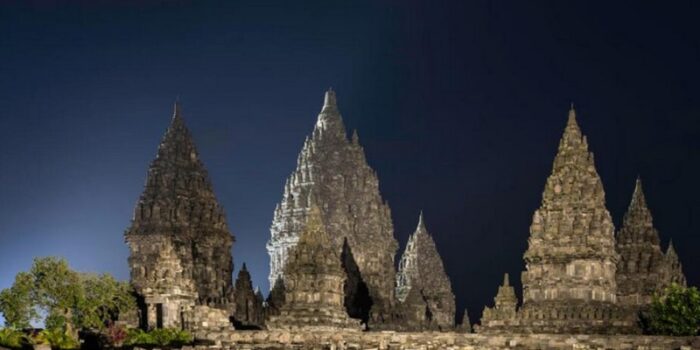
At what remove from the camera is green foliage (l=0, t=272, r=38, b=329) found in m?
37.2

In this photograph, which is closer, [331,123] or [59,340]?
[59,340]

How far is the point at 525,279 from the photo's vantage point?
48062 millimetres

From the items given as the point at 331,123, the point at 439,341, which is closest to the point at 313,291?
the point at 439,341

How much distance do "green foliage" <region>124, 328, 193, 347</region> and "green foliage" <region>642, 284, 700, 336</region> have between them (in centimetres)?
1799

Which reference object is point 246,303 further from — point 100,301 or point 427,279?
point 427,279

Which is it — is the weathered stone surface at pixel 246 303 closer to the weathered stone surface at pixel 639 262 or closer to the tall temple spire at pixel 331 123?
the tall temple spire at pixel 331 123

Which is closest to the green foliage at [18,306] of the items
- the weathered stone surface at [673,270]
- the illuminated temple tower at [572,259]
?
the illuminated temple tower at [572,259]

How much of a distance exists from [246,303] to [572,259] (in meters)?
19.2

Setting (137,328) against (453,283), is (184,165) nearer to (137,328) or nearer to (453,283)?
(137,328)

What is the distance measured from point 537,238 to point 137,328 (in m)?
17.8

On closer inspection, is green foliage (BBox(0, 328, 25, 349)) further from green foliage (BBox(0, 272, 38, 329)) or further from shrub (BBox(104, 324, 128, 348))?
green foliage (BBox(0, 272, 38, 329))

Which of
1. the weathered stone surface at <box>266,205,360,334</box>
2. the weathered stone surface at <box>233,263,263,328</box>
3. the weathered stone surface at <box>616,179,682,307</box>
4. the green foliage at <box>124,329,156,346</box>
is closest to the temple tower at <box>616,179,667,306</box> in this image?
the weathered stone surface at <box>616,179,682,307</box>

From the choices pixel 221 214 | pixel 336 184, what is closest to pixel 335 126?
pixel 336 184

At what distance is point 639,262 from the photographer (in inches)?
2329
